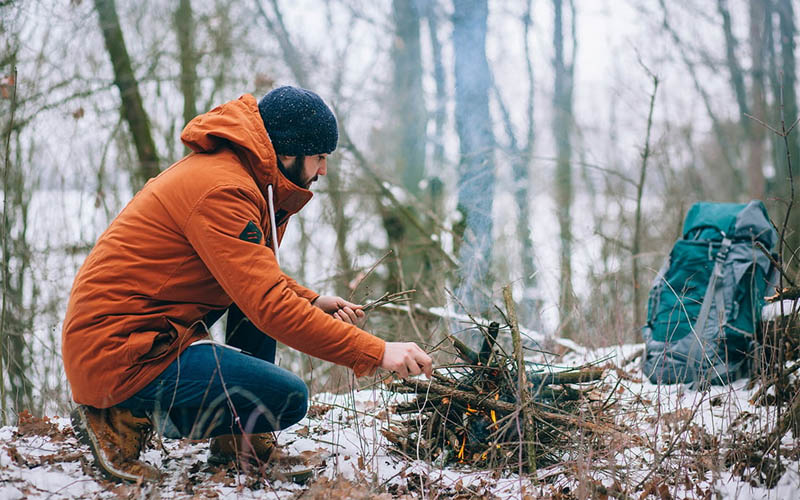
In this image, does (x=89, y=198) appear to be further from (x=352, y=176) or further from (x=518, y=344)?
(x=518, y=344)

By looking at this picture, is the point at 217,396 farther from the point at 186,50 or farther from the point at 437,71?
the point at 437,71

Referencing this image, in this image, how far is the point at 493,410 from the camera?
2.70 metres

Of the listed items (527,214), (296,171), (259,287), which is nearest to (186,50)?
(527,214)

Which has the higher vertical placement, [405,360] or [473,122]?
[473,122]

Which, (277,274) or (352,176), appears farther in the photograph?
(352,176)

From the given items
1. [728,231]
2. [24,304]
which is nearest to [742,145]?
[728,231]

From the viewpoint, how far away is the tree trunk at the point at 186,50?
8.06 m

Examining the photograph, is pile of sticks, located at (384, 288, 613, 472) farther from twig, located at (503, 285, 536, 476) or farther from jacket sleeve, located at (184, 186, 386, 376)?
jacket sleeve, located at (184, 186, 386, 376)

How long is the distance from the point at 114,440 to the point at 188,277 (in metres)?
0.70

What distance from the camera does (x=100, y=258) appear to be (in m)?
2.18

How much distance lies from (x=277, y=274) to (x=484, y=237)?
4.16 metres

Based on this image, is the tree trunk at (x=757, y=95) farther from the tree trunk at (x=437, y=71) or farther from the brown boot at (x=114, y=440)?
the brown boot at (x=114, y=440)

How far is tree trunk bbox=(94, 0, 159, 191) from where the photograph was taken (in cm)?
676

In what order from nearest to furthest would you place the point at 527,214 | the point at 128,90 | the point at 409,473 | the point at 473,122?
1. the point at 409,473
2. the point at 128,90
3. the point at 473,122
4. the point at 527,214
